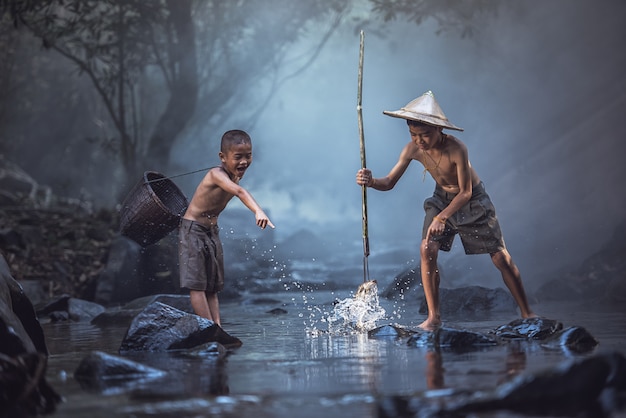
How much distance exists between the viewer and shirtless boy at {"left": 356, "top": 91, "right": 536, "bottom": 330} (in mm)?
6098

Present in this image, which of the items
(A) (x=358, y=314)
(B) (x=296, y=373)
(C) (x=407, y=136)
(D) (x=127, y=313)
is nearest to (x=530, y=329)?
(A) (x=358, y=314)

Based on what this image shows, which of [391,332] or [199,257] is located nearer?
[391,332]

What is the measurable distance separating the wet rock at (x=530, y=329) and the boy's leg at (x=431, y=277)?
84 centimetres

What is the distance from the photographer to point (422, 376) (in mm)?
3787

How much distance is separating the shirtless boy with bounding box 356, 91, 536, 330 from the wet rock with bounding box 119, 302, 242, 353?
1474mm

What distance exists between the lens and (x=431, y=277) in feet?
21.0

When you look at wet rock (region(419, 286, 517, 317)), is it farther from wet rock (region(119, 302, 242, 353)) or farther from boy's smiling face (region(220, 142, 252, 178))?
wet rock (region(119, 302, 242, 353))

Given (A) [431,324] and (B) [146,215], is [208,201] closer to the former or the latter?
(B) [146,215]

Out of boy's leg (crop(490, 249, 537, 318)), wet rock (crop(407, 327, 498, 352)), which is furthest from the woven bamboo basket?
boy's leg (crop(490, 249, 537, 318))

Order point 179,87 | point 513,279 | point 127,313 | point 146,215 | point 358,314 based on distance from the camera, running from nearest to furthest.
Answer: point 146,215
point 513,279
point 358,314
point 127,313
point 179,87

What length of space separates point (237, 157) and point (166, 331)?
1289 mm

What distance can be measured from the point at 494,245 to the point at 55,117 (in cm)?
2016

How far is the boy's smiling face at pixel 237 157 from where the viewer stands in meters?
5.90

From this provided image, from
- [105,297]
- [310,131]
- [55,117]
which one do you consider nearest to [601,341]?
[105,297]
